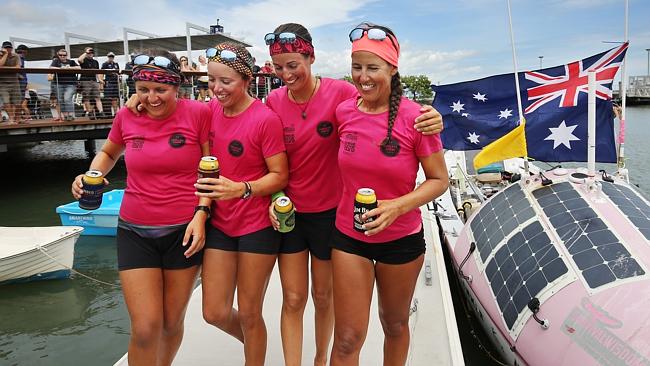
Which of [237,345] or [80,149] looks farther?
[80,149]

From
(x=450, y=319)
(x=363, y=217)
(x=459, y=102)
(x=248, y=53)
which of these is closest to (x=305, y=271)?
(x=363, y=217)

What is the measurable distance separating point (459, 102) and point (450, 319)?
4.29m

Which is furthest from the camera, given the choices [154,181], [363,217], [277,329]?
[277,329]

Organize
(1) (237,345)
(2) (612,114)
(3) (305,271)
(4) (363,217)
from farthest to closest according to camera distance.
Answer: (2) (612,114) < (1) (237,345) < (3) (305,271) < (4) (363,217)

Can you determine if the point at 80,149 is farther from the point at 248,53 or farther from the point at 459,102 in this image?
the point at 248,53

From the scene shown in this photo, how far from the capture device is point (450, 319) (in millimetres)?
4250

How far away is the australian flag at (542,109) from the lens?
656 centimetres

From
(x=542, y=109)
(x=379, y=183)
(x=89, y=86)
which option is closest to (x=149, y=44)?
(x=89, y=86)

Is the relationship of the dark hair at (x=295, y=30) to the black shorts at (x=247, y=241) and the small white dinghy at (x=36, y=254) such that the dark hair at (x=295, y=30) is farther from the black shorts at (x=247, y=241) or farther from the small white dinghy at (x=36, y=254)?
the small white dinghy at (x=36, y=254)

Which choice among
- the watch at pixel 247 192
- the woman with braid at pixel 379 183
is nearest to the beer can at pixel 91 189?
the watch at pixel 247 192

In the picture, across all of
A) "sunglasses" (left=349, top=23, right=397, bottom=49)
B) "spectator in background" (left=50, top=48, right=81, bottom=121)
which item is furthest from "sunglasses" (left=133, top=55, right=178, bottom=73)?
"spectator in background" (left=50, top=48, right=81, bottom=121)

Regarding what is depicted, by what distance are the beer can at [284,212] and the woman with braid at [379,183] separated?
0.26 metres

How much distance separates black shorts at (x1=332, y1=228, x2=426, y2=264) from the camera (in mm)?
2473

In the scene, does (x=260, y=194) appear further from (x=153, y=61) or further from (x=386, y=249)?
(x=153, y=61)
